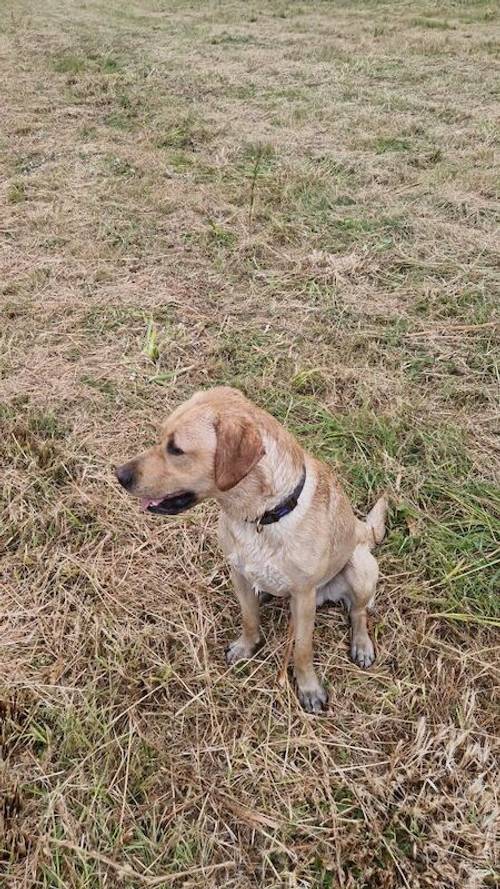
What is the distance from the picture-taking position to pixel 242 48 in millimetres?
14531

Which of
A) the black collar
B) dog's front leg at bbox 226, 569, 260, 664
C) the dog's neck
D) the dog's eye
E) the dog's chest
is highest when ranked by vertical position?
the dog's eye

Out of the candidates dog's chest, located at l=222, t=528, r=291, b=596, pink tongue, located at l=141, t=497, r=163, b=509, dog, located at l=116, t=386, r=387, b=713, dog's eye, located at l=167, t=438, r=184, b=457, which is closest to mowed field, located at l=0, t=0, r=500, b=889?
dog, located at l=116, t=386, r=387, b=713

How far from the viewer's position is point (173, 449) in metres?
2.41

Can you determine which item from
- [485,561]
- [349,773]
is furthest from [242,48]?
[349,773]

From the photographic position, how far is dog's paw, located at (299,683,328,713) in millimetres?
2832

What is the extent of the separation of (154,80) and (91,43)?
4916 millimetres

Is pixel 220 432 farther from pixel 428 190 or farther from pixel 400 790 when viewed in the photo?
pixel 428 190

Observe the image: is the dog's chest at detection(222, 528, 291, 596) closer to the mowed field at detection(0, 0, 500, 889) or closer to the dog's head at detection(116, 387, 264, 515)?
the dog's head at detection(116, 387, 264, 515)

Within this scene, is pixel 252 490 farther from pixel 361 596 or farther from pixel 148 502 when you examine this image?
pixel 361 596

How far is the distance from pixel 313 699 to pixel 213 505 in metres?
1.33

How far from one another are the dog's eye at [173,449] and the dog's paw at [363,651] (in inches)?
55.8

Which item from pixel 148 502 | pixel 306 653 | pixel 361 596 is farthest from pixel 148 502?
pixel 361 596

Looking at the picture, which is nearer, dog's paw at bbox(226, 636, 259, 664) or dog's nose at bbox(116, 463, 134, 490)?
dog's nose at bbox(116, 463, 134, 490)

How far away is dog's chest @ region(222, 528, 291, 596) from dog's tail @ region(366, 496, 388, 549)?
91 centimetres
